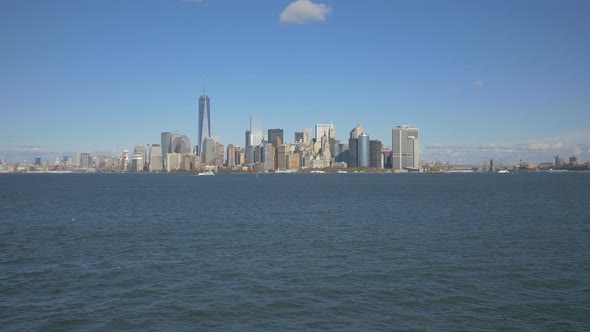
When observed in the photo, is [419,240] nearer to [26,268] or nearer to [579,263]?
[579,263]

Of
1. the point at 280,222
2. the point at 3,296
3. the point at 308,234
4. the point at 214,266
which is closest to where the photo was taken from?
the point at 3,296

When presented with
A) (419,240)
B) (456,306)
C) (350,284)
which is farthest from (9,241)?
(456,306)

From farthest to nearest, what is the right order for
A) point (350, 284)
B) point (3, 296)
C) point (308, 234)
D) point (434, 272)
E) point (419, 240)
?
point (308, 234)
point (419, 240)
point (434, 272)
point (350, 284)
point (3, 296)

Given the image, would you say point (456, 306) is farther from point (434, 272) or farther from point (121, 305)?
point (121, 305)

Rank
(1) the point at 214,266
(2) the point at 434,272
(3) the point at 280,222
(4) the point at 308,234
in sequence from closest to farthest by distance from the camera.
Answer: (2) the point at 434,272, (1) the point at 214,266, (4) the point at 308,234, (3) the point at 280,222

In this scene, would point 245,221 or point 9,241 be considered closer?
point 9,241

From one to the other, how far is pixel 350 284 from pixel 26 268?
63.2 ft

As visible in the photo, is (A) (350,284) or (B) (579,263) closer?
(A) (350,284)

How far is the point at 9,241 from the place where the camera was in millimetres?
39906

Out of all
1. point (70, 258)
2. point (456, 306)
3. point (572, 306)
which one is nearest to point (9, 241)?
point (70, 258)

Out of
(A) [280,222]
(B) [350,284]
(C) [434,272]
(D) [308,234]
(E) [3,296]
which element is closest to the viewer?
(E) [3,296]

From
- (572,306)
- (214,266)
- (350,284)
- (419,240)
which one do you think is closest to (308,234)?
(419,240)

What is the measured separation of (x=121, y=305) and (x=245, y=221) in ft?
104

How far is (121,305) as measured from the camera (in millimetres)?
21906
